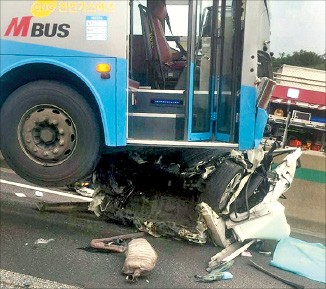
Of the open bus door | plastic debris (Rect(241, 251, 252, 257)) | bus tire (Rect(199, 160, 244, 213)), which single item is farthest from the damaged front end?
the open bus door

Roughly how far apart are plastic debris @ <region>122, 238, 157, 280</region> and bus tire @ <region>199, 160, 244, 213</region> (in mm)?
1049

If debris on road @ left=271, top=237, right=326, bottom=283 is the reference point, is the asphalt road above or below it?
above

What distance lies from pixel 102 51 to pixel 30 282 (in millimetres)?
1935

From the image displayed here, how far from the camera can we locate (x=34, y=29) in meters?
3.91

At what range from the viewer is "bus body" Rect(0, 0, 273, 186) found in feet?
12.8

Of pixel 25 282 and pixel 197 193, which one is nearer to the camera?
pixel 25 282

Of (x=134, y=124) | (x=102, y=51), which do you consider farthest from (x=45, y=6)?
(x=134, y=124)

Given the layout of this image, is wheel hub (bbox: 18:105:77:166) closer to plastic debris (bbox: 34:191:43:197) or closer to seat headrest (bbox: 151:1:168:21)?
seat headrest (bbox: 151:1:168:21)

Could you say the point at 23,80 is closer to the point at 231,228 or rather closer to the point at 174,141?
the point at 174,141

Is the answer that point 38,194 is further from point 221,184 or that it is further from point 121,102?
point 121,102

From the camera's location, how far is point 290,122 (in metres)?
11.8

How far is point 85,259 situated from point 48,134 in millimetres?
1178

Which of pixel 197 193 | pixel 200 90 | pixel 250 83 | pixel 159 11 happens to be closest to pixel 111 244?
pixel 197 193

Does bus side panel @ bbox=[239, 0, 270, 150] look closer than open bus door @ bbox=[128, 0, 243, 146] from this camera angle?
Yes
